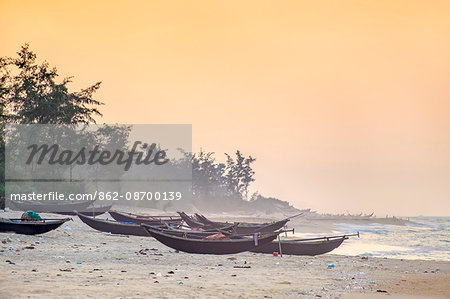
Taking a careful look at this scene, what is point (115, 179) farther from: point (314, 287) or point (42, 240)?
point (314, 287)

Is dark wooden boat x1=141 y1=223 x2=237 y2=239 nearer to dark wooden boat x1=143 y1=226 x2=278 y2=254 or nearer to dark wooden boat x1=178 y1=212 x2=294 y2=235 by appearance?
dark wooden boat x1=143 y1=226 x2=278 y2=254

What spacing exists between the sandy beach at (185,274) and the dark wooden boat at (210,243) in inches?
11.6

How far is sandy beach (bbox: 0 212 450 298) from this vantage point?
437 inches

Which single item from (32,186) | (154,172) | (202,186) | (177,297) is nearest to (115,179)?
(32,186)

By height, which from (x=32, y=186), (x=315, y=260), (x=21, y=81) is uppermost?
(x=21, y=81)

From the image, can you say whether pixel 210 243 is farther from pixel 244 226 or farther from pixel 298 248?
pixel 244 226

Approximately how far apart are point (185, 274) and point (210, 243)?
16.7 ft

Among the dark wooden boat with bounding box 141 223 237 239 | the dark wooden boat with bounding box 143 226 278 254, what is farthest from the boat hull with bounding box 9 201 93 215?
the dark wooden boat with bounding box 143 226 278 254

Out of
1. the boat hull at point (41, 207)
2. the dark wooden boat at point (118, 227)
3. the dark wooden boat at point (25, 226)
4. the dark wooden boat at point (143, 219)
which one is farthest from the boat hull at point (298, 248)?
the boat hull at point (41, 207)

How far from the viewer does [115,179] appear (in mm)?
68875

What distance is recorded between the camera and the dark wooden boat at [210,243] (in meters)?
19.1

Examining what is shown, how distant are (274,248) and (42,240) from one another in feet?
31.0

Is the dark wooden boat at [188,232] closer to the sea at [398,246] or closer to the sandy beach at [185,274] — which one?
the sandy beach at [185,274]

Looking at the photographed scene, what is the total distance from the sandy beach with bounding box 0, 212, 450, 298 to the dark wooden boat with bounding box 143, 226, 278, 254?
0.29 meters
